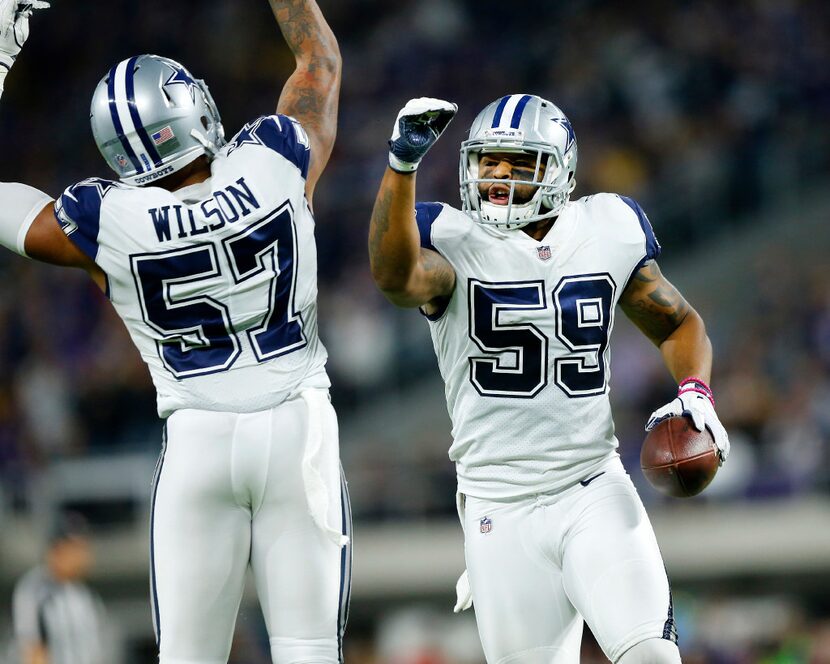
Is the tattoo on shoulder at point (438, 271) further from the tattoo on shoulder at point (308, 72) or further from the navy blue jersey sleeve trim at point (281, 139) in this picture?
the tattoo on shoulder at point (308, 72)

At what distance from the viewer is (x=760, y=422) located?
1024cm

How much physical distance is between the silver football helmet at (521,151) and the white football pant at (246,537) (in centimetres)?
92

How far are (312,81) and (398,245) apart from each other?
78cm

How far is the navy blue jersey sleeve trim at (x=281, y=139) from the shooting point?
4.12 meters

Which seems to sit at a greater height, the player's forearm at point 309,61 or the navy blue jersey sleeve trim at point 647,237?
the player's forearm at point 309,61

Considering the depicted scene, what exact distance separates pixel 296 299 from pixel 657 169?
8917mm

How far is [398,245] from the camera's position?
4.03 metres

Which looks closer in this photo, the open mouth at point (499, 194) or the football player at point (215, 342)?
the football player at point (215, 342)

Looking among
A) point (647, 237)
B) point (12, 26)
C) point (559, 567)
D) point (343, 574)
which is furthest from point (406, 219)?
point (12, 26)

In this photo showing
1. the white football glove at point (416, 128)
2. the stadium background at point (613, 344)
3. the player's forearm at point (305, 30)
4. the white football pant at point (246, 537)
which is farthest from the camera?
the stadium background at point (613, 344)

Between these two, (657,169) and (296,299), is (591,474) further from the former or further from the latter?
(657,169)

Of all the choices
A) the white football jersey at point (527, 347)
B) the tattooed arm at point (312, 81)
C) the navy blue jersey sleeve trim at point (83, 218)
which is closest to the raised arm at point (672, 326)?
the white football jersey at point (527, 347)

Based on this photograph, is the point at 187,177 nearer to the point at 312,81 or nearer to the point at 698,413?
the point at 312,81

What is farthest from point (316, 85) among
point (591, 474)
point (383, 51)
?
point (383, 51)
